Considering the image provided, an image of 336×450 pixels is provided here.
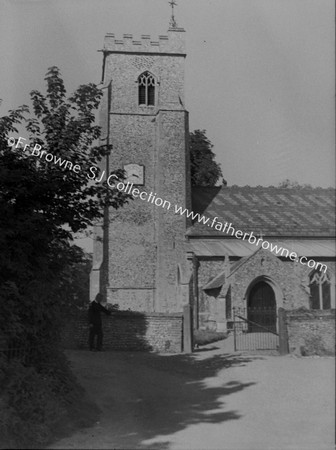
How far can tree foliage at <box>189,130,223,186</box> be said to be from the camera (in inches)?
998

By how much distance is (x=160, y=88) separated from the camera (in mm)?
25688

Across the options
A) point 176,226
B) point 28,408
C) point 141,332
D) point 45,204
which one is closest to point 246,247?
point 176,226

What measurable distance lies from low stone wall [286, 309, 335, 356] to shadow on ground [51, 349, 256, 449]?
1206mm

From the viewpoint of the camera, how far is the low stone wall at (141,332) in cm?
1244

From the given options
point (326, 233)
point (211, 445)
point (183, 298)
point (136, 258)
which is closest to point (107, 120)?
point (136, 258)

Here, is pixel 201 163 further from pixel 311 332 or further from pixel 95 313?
pixel 311 332

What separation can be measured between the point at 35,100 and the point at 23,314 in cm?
376

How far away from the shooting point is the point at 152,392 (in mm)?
7902

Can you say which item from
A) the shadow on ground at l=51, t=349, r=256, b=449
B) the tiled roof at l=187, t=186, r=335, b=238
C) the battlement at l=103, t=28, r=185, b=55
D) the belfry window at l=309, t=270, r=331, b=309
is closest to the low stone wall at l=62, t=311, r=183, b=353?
the shadow on ground at l=51, t=349, r=256, b=449

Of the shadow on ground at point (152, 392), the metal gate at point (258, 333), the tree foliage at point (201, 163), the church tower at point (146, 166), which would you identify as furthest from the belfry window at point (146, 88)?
the shadow on ground at point (152, 392)

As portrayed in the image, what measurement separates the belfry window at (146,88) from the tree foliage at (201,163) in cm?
293

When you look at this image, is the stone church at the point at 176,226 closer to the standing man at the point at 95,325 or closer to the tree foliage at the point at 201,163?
the tree foliage at the point at 201,163

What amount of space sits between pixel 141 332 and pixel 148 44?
59.7 ft

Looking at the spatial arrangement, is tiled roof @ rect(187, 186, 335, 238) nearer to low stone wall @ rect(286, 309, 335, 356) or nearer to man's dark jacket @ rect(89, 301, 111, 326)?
low stone wall @ rect(286, 309, 335, 356)
